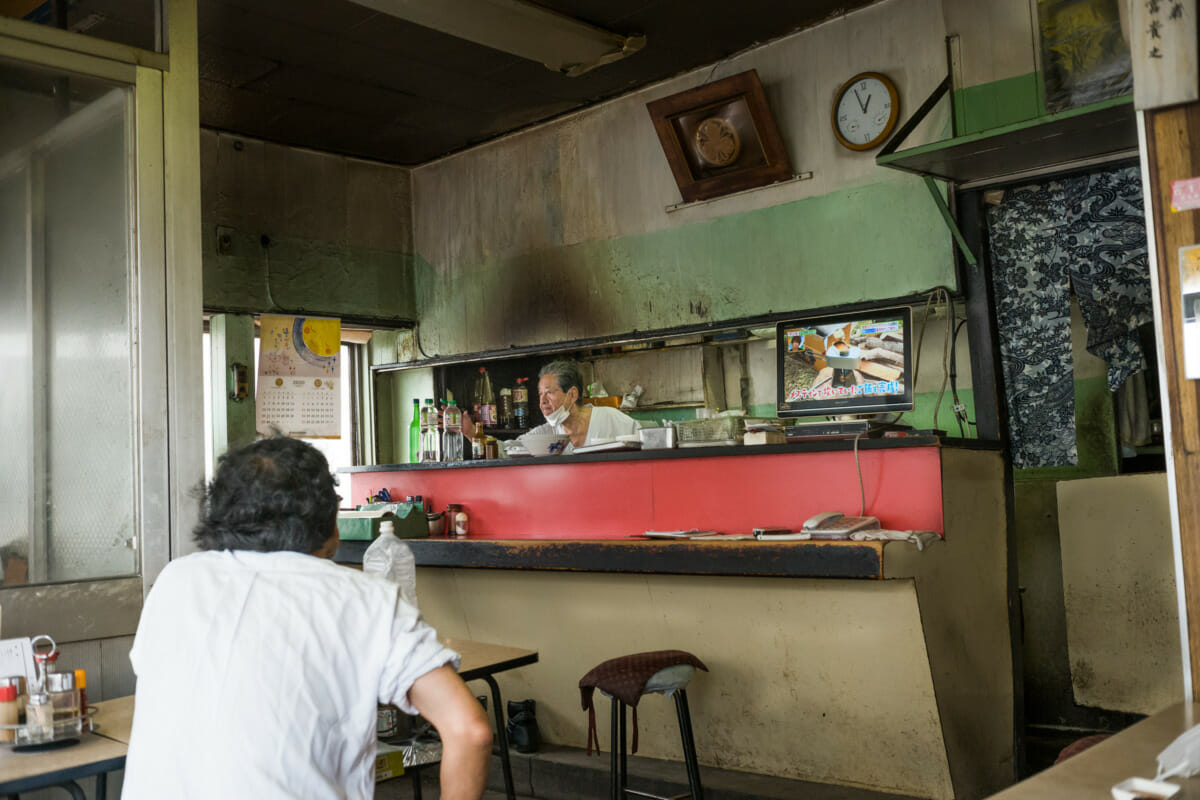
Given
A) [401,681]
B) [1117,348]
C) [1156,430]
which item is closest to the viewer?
[401,681]

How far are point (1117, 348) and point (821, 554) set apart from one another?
1891 millimetres

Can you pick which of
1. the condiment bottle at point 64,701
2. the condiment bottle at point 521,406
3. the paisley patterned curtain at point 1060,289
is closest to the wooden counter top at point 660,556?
the paisley patterned curtain at point 1060,289

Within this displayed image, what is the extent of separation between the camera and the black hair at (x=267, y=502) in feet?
6.07

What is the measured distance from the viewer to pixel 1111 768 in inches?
64.7

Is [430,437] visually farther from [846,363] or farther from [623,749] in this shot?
[623,749]

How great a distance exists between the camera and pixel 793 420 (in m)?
A: 5.43

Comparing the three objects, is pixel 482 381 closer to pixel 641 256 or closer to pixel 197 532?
pixel 641 256

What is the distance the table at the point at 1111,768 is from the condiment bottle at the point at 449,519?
359 centimetres

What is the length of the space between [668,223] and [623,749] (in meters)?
3.60

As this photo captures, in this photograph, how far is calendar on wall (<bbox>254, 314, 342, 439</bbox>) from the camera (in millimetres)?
6910

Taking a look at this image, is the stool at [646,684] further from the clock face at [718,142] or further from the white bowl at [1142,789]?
the clock face at [718,142]

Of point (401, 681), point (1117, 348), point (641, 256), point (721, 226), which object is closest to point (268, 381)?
point (641, 256)

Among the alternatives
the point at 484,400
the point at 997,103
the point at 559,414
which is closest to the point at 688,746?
the point at 559,414

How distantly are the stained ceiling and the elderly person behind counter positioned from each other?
1801 millimetres
